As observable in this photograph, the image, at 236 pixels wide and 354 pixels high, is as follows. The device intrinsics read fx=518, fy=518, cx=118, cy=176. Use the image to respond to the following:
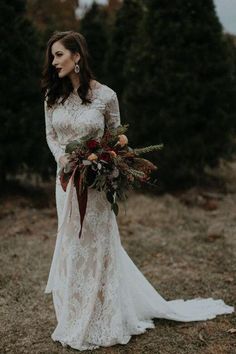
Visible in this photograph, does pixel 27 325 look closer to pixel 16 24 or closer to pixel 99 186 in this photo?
pixel 99 186

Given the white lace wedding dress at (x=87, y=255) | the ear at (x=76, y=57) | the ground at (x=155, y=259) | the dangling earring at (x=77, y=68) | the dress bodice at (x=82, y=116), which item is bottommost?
the ground at (x=155, y=259)

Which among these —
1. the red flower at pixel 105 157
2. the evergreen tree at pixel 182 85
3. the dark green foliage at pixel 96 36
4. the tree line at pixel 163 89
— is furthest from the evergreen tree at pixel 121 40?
the red flower at pixel 105 157

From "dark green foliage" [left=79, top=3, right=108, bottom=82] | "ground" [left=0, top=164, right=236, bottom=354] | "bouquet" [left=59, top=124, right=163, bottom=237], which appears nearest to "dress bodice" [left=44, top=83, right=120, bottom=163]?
"bouquet" [left=59, top=124, right=163, bottom=237]

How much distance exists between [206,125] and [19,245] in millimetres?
4339

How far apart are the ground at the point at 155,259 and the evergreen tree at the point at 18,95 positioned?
964mm

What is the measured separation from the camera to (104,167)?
383cm

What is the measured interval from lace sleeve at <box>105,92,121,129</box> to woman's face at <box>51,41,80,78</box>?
0.41m

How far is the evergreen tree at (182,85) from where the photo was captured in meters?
9.57

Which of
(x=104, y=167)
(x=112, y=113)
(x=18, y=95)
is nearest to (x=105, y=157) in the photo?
(x=104, y=167)

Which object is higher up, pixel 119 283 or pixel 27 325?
pixel 119 283

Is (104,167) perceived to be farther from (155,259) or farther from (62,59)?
(155,259)

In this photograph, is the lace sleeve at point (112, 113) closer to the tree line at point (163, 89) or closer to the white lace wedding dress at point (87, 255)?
the white lace wedding dress at point (87, 255)

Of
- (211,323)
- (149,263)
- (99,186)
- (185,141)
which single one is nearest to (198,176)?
(185,141)

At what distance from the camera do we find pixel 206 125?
9.68 metres
